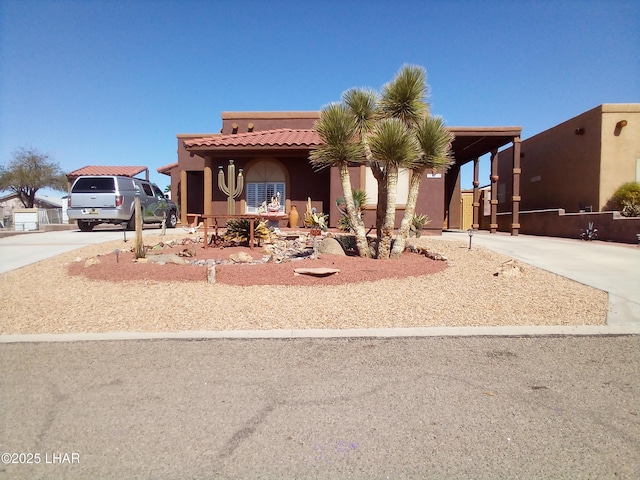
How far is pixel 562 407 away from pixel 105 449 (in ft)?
11.3

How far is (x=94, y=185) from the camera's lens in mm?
14672

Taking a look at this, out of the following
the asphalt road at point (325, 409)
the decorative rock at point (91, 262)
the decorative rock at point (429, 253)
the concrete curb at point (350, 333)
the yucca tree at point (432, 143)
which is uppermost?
the yucca tree at point (432, 143)

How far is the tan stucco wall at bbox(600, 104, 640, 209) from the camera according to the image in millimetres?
16719

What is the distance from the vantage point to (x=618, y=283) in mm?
7590

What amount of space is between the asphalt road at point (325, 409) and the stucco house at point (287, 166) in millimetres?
10990

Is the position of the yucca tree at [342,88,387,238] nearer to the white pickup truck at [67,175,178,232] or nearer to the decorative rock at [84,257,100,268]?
the decorative rock at [84,257,100,268]

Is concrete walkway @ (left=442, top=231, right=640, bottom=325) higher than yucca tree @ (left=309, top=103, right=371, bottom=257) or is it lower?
lower

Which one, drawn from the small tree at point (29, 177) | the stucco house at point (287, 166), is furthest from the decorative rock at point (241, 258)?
the small tree at point (29, 177)

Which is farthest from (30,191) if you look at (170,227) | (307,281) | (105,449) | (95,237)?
(105,449)

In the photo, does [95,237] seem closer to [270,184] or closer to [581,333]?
[270,184]

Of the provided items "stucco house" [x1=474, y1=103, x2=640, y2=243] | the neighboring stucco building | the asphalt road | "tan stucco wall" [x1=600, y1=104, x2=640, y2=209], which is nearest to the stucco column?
"stucco house" [x1=474, y1=103, x2=640, y2=243]

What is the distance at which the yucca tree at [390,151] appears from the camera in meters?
8.58

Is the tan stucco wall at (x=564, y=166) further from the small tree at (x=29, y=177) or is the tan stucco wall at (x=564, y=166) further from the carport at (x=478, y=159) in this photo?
the small tree at (x=29, y=177)

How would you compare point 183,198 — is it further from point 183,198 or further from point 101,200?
point 101,200
